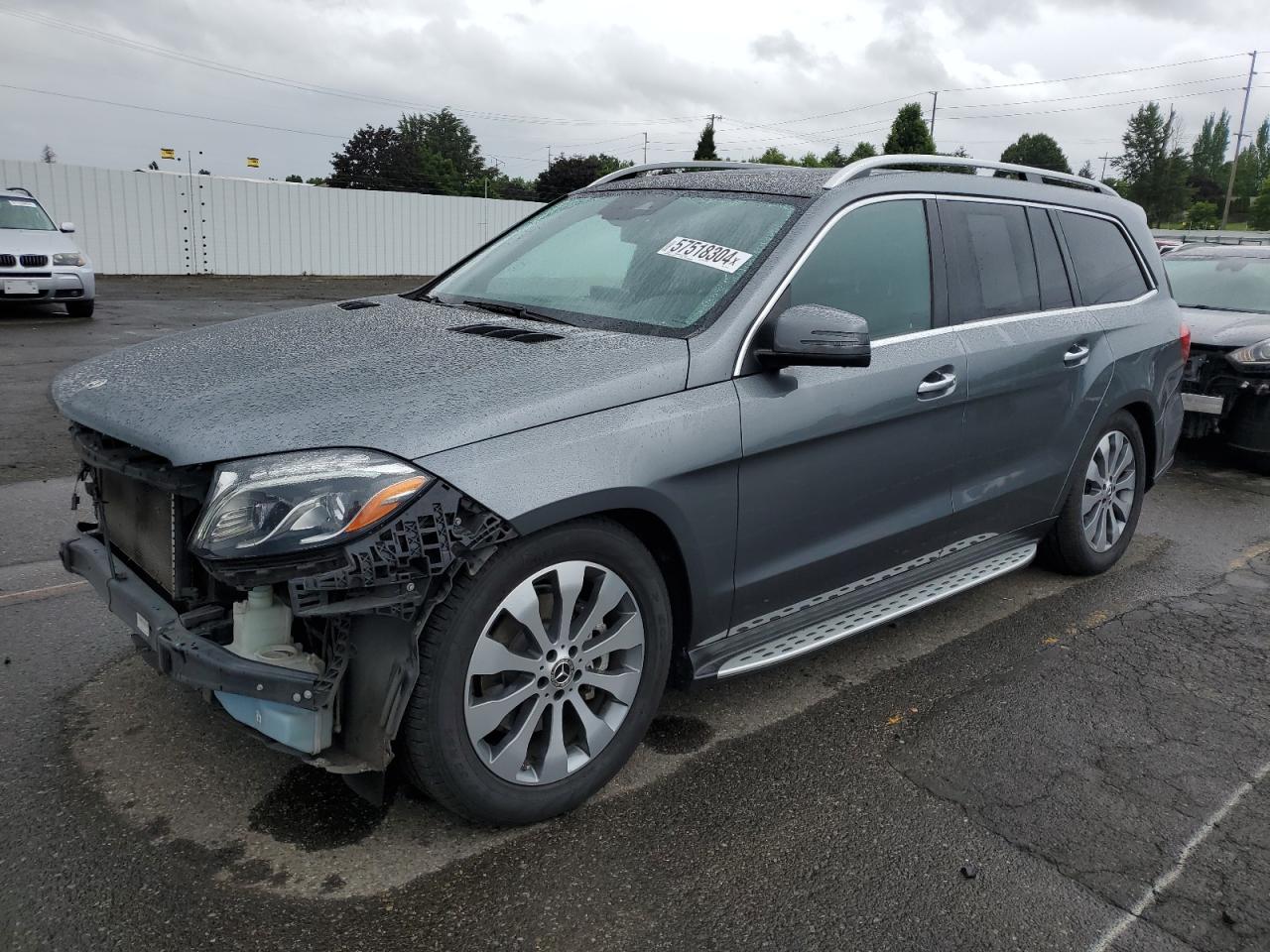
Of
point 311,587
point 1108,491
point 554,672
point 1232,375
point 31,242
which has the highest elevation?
point 31,242

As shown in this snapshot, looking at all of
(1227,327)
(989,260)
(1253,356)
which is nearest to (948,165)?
(989,260)

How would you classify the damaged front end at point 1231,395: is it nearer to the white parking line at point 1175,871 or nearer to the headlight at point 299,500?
the white parking line at point 1175,871

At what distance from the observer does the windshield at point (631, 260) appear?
3.24 metres

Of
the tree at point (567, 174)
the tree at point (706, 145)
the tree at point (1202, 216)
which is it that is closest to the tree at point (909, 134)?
the tree at point (706, 145)

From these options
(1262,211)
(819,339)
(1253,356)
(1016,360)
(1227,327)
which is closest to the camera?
(819,339)

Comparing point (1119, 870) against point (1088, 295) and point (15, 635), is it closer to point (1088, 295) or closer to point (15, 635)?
point (1088, 295)

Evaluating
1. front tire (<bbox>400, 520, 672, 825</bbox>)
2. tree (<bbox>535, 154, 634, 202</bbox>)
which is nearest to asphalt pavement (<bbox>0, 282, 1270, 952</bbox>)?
front tire (<bbox>400, 520, 672, 825</bbox>)

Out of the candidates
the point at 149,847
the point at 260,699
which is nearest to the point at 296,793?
the point at 149,847

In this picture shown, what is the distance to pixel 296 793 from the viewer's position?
2.87 metres

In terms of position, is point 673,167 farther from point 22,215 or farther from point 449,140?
point 449,140

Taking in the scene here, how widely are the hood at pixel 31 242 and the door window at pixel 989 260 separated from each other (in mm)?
14074

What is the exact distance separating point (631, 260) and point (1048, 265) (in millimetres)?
1974

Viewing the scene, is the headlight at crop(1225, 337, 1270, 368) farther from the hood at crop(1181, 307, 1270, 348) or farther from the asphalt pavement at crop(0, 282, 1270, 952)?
the asphalt pavement at crop(0, 282, 1270, 952)

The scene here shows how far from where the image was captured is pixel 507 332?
10.2 feet
